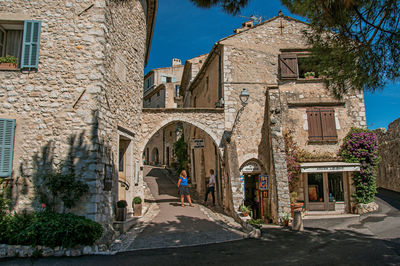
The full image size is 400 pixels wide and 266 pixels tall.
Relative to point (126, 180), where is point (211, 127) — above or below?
above

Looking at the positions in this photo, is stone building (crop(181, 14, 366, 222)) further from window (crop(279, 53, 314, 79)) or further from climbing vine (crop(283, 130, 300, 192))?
climbing vine (crop(283, 130, 300, 192))

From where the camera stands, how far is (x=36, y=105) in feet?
25.2

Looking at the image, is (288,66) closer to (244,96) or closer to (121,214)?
(244,96)

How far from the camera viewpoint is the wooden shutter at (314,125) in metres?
13.1

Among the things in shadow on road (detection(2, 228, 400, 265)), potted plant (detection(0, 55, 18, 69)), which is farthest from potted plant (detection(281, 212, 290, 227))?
potted plant (detection(0, 55, 18, 69))

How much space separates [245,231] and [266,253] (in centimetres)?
234

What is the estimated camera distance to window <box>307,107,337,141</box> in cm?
1311

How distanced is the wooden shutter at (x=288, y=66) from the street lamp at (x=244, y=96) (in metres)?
2.11

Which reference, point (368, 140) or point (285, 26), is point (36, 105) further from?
point (368, 140)

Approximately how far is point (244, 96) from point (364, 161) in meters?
5.73

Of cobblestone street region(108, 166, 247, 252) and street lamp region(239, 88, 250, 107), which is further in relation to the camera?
street lamp region(239, 88, 250, 107)

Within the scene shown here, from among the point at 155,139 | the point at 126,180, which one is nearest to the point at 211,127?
the point at 126,180

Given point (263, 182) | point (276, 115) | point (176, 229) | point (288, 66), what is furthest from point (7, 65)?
point (288, 66)

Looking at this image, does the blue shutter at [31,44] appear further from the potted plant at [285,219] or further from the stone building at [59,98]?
the potted plant at [285,219]
